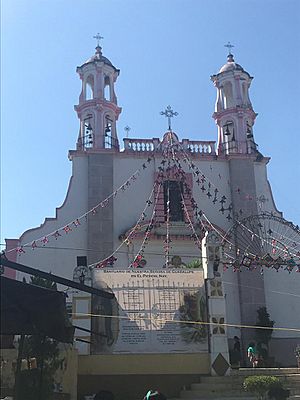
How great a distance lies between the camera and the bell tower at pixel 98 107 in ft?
76.5

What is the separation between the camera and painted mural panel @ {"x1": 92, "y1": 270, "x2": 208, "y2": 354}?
1347 centimetres

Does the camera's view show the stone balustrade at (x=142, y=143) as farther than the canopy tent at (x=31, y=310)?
Yes

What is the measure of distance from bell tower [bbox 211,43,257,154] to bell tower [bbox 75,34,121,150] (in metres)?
4.49

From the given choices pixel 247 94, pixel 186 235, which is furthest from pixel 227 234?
pixel 247 94

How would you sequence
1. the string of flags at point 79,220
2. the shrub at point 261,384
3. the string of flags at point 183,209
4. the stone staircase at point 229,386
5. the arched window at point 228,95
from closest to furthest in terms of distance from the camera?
1. the shrub at point 261,384
2. the stone staircase at point 229,386
3. the string of flags at point 79,220
4. the string of flags at point 183,209
5. the arched window at point 228,95

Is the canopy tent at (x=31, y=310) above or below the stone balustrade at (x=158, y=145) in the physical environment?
below

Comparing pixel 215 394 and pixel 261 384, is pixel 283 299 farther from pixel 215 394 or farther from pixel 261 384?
pixel 261 384

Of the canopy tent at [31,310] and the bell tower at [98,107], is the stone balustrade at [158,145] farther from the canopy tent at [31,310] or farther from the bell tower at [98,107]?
the canopy tent at [31,310]

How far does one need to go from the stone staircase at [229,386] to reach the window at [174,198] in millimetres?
9402

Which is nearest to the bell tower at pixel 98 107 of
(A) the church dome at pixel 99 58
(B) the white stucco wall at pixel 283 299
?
(A) the church dome at pixel 99 58

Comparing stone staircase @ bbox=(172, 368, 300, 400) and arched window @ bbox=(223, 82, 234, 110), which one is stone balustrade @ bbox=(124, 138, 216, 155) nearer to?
arched window @ bbox=(223, 82, 234, 110)

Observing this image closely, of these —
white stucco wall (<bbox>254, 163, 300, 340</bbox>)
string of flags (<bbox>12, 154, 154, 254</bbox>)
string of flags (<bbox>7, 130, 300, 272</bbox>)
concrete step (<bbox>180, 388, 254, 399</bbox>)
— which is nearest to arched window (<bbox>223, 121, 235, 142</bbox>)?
string of flags (<bbox>7, 130, 300, 272</bbox>)

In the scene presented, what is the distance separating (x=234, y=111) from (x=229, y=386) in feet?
47.0

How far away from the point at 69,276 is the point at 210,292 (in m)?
7.82
